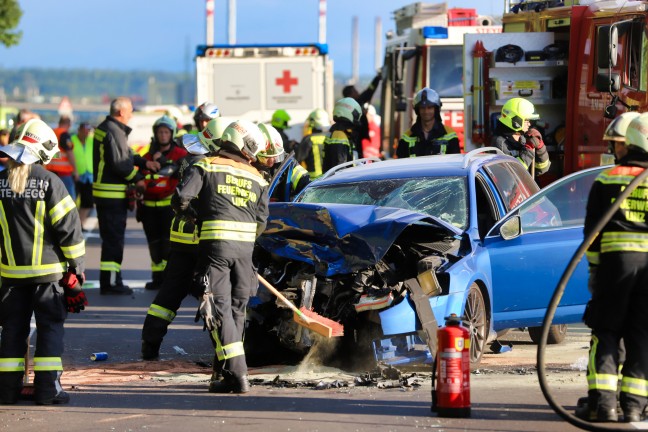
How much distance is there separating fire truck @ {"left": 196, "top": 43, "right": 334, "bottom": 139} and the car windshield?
43.7 feet

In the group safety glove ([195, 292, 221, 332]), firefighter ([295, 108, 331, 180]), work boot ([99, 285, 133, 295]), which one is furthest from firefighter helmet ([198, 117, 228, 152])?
work boot ([99, 285, 133, 295])

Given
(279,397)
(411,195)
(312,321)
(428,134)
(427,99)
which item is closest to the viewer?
(279,397)

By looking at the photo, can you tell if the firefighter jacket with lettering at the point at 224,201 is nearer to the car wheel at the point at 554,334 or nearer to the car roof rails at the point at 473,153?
the car roof rails at the point at 473,153

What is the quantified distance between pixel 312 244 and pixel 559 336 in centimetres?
255

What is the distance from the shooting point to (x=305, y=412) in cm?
776

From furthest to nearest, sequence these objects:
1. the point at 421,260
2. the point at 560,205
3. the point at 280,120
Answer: the point at 280,120 < the point at 560,205 < the point at 421,260

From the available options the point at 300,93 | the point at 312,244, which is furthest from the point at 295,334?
the point at 300,93

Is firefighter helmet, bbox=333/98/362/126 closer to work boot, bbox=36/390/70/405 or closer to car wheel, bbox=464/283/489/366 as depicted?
car wheel, bbox=464/283/489/366

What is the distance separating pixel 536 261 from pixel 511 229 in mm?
394

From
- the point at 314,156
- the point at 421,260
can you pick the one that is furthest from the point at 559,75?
the point at 421,260

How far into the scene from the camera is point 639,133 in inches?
288

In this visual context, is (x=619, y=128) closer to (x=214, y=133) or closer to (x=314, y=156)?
(x=214, y=133)

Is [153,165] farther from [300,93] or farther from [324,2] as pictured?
[324,2]

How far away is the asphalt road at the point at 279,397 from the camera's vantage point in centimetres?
745
